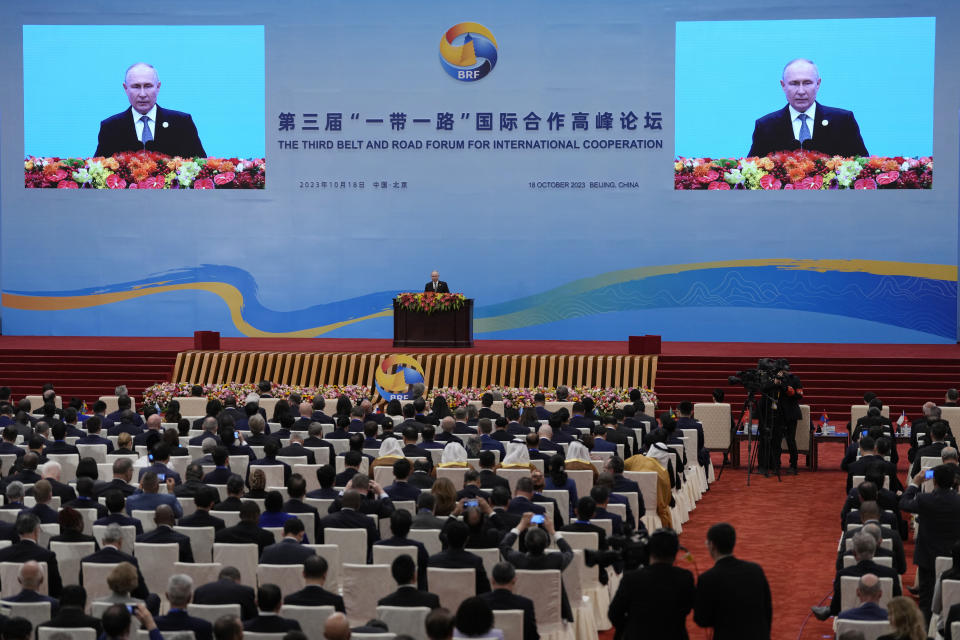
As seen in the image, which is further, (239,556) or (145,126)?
(145,126)

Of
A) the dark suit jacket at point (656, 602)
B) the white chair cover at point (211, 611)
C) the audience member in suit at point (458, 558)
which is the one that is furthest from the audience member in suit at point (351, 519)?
the dark suit jacket at point (656, 602)

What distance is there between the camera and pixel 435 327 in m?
18.5

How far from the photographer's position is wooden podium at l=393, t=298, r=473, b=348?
18.5 m

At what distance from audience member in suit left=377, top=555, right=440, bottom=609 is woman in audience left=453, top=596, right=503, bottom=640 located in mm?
811

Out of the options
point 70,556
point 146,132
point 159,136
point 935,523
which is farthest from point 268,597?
point 146,132

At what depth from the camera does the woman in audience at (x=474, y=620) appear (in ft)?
15.9

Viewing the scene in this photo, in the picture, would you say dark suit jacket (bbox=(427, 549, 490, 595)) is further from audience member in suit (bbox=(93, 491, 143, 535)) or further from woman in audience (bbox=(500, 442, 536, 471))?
woman in audience (bbox=(500, 442, 536, 471))

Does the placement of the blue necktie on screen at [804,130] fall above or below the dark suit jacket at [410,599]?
above

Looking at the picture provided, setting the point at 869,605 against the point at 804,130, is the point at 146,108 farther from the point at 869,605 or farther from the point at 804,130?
the point at 869,605

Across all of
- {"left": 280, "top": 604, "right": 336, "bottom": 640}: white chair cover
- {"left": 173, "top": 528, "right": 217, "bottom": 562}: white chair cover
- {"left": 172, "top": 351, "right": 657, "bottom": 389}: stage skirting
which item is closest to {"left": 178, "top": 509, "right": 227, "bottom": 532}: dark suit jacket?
{"left": 173, "top": 528, "right": 217, "bottom": 562}: white chair cover

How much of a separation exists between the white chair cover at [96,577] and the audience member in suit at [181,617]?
103 centimetres

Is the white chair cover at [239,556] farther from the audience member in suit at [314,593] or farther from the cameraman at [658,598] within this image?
the cameraman at [658,598]

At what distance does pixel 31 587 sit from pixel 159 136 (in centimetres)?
1724

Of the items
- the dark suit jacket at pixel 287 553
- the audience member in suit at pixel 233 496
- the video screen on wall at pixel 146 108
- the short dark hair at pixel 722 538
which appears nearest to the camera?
the short dark hair at pixel 722 538
